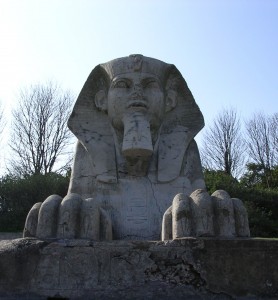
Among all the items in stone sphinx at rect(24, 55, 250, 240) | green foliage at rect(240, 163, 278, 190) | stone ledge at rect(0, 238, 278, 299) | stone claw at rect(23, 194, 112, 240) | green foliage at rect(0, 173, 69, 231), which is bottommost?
stone ledge at rect(0, 238, 278, 299)

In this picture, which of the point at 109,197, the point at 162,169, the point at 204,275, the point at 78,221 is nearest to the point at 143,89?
the point at 162,169

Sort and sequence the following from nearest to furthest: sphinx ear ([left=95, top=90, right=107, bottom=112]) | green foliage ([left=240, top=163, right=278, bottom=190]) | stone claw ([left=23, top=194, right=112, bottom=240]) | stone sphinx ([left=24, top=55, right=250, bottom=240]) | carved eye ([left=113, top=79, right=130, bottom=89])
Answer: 1. stone claw ([left=23, top=194, right=112, bottom=240])
2. stone sphinx ([left=24, top=55, right=250, bottom=240])
3. carved eye ([left=113, top=79, right=130, bottom=89])
4. sphinx ear ([left=95, top=90, right=107, bottom=112])
5. green foliage ([left=240, top=163, right=278, bottom=190])

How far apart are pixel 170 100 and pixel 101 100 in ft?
2.33

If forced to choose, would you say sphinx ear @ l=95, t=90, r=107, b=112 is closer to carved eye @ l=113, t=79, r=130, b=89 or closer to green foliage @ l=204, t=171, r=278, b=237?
carved eye @ l=113, t=79, r=130, b=89

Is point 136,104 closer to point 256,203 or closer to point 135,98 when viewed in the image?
point 135,98

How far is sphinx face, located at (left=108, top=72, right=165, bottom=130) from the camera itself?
13.6 ft

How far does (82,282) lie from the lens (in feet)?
9.09

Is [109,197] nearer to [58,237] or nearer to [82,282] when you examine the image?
[58,237]

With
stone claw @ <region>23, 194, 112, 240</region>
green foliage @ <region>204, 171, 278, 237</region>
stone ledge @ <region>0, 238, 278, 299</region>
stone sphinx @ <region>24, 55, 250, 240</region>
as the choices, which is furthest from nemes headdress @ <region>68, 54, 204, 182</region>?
green foliage @ <region>204, 171, 278, 237</region>

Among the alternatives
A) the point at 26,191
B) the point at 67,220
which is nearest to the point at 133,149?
the point at 67,220

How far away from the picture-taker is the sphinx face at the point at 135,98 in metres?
4.14

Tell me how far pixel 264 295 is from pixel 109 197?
1.69 meters

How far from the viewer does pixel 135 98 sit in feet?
13.6

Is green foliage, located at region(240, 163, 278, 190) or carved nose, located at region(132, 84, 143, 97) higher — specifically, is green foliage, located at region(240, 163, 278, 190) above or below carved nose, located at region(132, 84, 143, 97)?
above
